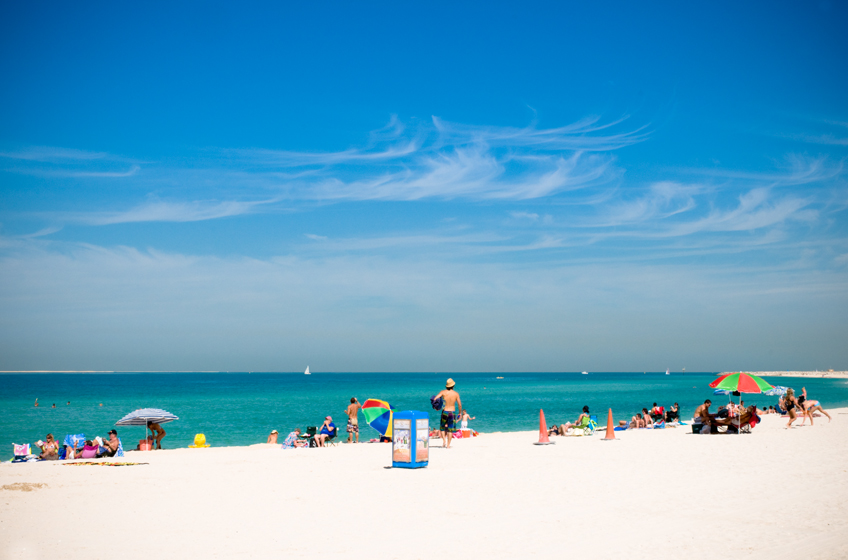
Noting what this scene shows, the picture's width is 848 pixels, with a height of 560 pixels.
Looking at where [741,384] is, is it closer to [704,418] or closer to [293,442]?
[704,418]

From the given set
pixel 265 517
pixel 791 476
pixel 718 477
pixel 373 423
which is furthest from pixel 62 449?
pixel 791 476

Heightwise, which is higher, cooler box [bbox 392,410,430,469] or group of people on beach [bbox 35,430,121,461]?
cooler box [bbox 392,410,430,469]

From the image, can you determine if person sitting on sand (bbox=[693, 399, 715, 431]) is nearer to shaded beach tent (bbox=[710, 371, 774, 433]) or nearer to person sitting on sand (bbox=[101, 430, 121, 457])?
shaded beach tent (bbox=[710, 371, 774, 433])

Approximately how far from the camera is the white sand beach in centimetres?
649

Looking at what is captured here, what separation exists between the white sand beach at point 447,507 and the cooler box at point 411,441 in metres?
0.38

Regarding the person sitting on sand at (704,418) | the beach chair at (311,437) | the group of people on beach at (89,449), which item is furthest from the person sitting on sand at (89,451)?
the person sitting on sand at (704,418)

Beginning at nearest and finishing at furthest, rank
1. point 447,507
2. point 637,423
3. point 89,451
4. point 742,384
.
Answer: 1. point 447,507
2. point 89,451
3. point 742,384
4. point 637,423

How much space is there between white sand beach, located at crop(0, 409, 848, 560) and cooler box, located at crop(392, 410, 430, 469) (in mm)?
375

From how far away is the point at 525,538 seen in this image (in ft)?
22.4

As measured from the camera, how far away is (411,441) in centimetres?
1231

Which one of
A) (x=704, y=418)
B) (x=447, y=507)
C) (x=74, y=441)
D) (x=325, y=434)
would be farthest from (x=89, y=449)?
(x=704, y=418)

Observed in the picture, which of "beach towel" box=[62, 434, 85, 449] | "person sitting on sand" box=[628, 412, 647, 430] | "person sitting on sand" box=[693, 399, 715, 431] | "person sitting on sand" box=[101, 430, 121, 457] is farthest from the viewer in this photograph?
"person sitting on sand" box=[628, 412, 647, 430]

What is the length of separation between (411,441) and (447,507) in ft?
12.6

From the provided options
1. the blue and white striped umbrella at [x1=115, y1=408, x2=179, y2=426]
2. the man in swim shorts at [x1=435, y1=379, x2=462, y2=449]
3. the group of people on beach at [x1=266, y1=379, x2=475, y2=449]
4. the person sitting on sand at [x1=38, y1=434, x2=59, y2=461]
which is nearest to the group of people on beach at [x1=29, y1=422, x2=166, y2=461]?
the person sitting on sand at [x1=38, y1=434, x2=59, y2=461]
